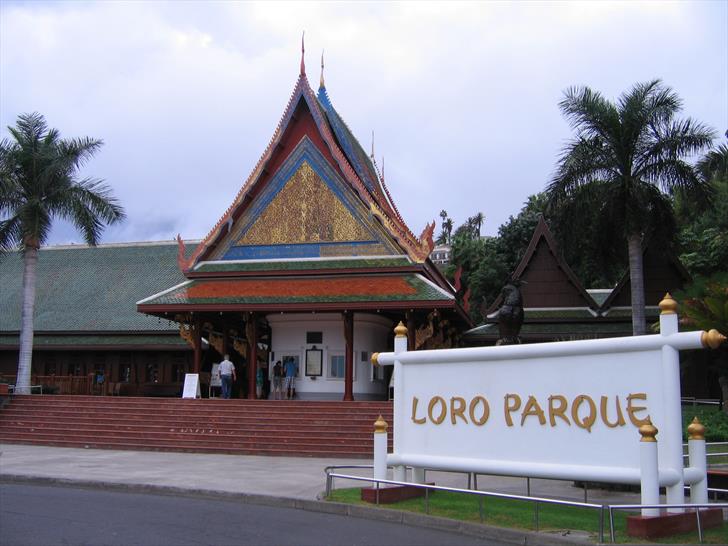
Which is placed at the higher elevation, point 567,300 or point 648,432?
point 567,300

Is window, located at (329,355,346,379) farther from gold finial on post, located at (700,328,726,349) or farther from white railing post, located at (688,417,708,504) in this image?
gold finial on post, located at (700,328,726,349)

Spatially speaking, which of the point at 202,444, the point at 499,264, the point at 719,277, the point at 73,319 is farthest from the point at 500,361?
the point at 499,264

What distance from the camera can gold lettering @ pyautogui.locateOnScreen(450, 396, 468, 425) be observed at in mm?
10406

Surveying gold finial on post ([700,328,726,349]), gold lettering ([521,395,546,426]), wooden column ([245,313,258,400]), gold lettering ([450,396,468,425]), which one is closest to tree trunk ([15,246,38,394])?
wooden column ([245,313,258,400])

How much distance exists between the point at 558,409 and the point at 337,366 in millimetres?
16700

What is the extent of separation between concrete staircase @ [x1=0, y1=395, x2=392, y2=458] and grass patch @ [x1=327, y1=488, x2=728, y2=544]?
7056 millimetres

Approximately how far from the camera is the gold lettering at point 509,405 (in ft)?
32.0

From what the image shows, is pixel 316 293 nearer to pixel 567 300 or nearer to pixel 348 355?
pixel 348 355

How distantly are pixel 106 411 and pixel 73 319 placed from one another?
11.5 m

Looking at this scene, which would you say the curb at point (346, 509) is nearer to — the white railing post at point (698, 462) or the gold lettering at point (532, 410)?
the gold lettering at point (532, 410)

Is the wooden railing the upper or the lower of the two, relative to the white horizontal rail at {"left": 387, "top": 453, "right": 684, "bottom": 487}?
upper

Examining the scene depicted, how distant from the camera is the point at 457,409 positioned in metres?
10.5

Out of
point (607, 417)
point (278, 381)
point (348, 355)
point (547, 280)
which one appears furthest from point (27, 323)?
point (607, 417)

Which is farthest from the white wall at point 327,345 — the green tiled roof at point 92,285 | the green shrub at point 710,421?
the green shrub at point 710,421
